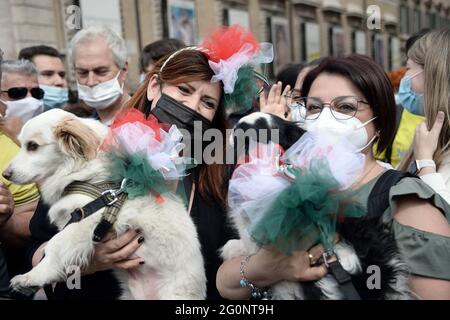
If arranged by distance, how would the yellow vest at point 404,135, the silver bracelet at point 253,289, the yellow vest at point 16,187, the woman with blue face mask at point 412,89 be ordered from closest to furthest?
the silver bracelet at point 253,289 → the yellow vest at point 16,187 → the woman with blue face mask at point 412,89 → the yellow vest at point 404,135

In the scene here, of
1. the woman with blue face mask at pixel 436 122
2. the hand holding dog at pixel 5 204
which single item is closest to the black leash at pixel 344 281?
the woman with blue face mask at pixel 436 122

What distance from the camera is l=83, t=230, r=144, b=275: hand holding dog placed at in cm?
203

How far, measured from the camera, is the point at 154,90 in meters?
2.37

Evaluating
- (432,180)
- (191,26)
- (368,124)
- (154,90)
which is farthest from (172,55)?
(191,26)

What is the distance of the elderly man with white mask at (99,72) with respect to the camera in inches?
153

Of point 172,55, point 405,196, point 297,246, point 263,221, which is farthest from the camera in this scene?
point 172,55

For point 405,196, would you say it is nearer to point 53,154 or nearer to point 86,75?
point 53,154

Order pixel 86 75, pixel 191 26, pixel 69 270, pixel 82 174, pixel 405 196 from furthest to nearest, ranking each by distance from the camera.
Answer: pixel 191 26, pixel 86 75, pixel 82 174, pixel 69 270, pixel 405 196

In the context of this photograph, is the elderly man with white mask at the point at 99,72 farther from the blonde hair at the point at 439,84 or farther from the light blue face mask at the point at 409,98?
the blonde hair at the point at 439,84

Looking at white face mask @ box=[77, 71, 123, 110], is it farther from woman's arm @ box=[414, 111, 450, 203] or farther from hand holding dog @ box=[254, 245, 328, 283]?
hand holding dog @ box=[254, 245, 328, 283]

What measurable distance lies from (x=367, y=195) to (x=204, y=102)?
0.83 m

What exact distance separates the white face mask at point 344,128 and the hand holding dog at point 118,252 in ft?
2.67

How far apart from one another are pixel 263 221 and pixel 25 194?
1702 millimetres

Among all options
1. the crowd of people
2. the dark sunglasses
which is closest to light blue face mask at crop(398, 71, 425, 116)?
the crowd of people
